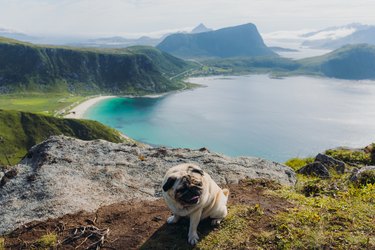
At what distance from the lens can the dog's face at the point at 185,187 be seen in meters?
8.55

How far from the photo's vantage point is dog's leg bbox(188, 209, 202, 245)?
936cm

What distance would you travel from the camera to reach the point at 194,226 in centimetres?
948

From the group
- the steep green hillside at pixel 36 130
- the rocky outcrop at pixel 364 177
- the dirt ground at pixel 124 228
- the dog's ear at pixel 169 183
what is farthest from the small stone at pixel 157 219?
the steep green hillside at pixel 36 130

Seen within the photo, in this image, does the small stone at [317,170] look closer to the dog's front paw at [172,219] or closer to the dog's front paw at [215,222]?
the dog's front paw at [215,222]

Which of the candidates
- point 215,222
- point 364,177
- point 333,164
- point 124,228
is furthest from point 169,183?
point 333,164

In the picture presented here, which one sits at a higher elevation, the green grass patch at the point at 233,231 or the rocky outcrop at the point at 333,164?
the green grass patch at the point at 233,231

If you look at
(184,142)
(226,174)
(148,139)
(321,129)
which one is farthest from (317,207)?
(321,129)

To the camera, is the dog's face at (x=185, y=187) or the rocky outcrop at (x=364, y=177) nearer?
the dog's face at (x=185, y=187)

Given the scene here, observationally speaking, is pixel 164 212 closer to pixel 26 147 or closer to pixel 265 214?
pixel 265 214

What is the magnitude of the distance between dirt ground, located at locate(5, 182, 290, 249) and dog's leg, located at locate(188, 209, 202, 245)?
24 centimetres

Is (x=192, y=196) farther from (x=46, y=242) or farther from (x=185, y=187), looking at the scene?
(x=46, y=242)

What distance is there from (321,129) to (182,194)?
613 feet

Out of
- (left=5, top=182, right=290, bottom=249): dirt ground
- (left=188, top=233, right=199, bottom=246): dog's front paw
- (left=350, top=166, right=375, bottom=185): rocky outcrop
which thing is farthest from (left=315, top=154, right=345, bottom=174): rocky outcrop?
(left=188, top=233, right=199, bottom=246): dog's front paw

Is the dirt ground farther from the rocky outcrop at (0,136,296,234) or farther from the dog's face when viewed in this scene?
the dog's face
